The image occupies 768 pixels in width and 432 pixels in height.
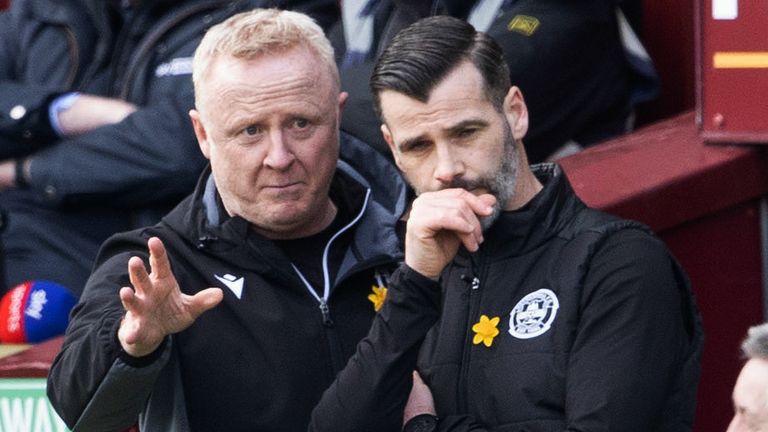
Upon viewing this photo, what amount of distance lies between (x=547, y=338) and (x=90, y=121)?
8.09 feet

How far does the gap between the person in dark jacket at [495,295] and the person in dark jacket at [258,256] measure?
0.29 m

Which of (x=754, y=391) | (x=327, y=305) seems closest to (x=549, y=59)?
(x=327, y=305)

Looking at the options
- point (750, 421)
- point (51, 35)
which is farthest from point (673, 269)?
point (51, 35)

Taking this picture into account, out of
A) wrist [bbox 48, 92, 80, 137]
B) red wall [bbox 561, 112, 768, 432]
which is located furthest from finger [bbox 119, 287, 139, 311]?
wrist [bbox 48, 92, 80, 137]

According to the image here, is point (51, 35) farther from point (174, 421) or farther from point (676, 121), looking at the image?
point (174, 421)

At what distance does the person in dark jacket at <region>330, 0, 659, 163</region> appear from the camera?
4.38 meters

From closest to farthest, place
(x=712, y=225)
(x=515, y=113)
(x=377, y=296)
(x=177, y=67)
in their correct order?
(x=515, y=113) → (x=377, y=296) → (x=712, y=225) → (x=177, y=67)

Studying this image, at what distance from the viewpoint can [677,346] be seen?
2.84 meters

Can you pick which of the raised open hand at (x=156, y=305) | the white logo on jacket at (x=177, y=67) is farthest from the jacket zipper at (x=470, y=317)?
the white logo on jacket at (x=177, y=67)

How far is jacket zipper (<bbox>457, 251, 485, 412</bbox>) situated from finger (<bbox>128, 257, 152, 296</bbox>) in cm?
57

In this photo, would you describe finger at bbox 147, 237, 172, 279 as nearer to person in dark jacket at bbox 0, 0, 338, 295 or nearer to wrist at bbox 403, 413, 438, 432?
wrist at bbox 403, 413, 438, 432

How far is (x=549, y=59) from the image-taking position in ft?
14.5

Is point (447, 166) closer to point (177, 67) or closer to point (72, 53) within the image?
point (177, 67)

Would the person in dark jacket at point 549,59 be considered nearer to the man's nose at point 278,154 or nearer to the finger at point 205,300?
the man's nose at point 278,154
